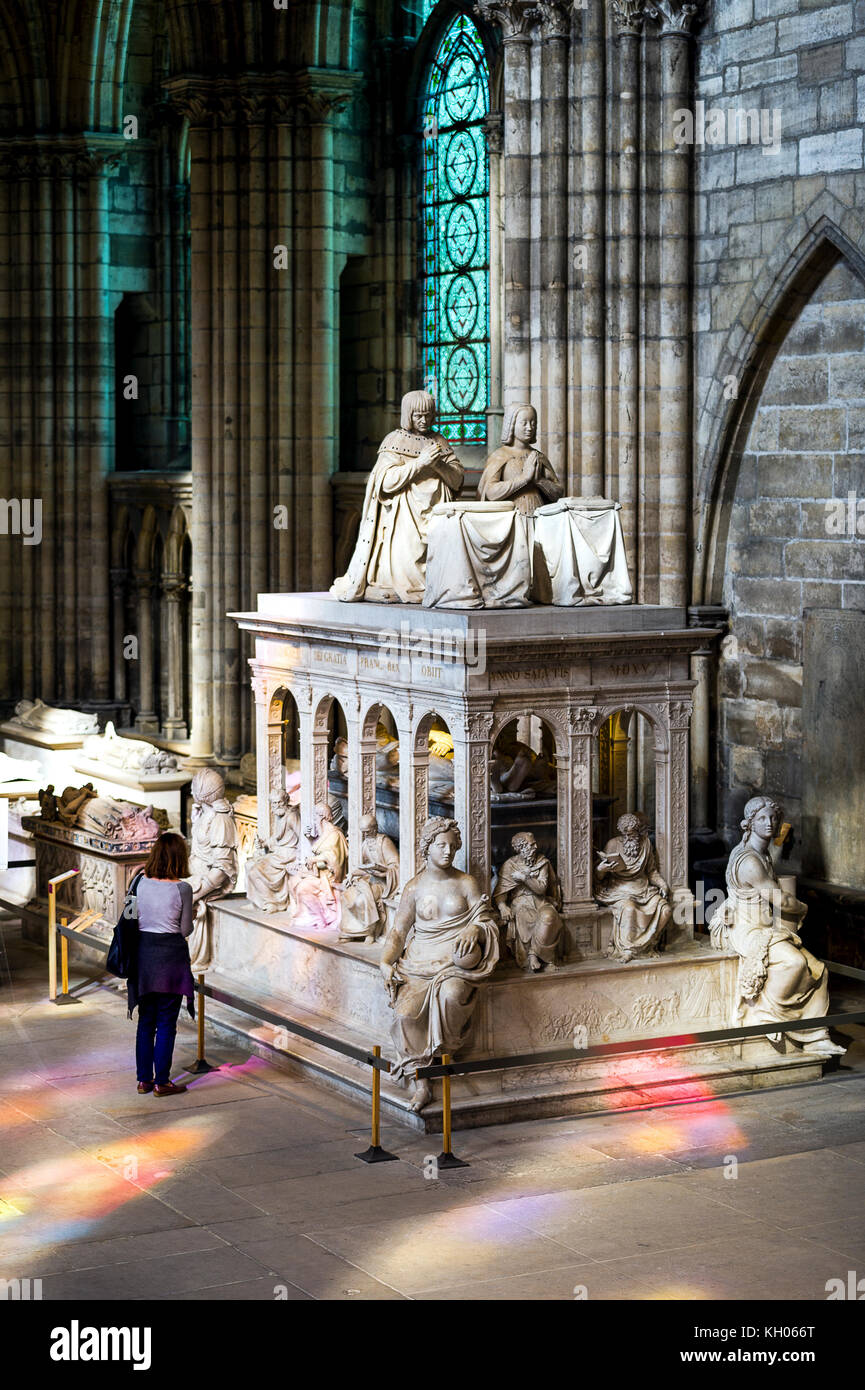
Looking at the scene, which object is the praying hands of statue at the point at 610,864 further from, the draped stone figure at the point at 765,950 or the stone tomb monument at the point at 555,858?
the draped stone figure at the point at 765,950

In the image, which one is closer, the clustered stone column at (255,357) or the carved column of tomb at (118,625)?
the clustered stone column at (255,357)

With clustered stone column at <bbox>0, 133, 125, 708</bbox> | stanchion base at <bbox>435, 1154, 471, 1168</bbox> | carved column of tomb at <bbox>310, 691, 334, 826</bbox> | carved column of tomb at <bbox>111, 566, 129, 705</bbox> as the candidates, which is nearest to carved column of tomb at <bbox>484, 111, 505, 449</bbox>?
clustered stone column at <bbox>0, 133, 125, 708</bbox>

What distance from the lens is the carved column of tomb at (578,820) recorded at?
12.2 metres

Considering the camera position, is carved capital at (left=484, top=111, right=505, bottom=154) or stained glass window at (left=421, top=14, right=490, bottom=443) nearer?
carved capital at (left=484, top=111, right=505, bottom=154)

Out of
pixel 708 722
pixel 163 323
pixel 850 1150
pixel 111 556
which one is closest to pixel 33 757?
pixel 111 556

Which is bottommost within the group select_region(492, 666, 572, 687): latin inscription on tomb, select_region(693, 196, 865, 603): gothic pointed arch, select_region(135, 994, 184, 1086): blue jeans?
select_region(135, 994, 184, 1086): blue jeans

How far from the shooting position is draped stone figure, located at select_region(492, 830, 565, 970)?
11.9m

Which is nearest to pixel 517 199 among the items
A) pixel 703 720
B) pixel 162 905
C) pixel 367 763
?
pixel 703 720

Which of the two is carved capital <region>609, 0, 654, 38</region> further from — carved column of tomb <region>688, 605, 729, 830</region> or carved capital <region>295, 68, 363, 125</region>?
carved capital <region>295, 68, 363, 125</region>

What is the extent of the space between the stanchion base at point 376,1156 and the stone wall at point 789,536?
539 cm

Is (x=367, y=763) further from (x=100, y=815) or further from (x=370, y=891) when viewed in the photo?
(x=100, y=815)

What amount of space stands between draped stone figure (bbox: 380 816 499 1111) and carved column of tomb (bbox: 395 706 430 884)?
686 millimetres

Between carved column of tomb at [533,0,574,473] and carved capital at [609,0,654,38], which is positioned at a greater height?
carved capital at [609,0,654,38]

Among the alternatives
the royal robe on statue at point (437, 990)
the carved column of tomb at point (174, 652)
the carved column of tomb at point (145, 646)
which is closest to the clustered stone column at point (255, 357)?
the carved column of tomb at point (174, 652)
